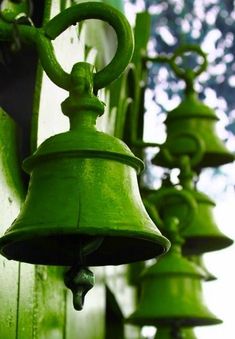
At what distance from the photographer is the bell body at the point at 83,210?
1813 millimetres

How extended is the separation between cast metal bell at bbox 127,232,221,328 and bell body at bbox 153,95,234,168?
0.85 metres

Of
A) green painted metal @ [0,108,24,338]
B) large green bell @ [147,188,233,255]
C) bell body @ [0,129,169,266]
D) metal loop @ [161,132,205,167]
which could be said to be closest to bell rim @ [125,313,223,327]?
large green bell @ [147,188,233,255]

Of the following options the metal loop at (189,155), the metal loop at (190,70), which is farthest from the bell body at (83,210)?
the metal loop at (190,70)

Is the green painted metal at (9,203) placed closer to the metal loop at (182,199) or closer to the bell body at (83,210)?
the bell body at (83,210)

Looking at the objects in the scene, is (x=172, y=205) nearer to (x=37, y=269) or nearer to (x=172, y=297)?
(x=172, y=297)

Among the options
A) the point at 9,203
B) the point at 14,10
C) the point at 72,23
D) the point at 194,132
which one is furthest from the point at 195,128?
the point at 72,23

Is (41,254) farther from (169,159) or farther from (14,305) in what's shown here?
(169,159)

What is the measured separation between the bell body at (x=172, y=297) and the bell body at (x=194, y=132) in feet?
2.77

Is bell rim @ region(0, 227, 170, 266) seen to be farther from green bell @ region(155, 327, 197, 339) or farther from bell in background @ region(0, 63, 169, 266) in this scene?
green bell @ region(155, 327, 197, 339)

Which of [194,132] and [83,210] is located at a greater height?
[194,132]

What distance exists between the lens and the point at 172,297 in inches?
130

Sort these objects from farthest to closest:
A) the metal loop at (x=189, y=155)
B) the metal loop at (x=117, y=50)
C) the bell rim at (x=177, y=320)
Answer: the metal loop at (x=189, y=155) < the bell rim at (x=177, y=320) < the metal loop at (x=117, y=50)

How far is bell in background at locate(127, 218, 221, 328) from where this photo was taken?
10.6ft

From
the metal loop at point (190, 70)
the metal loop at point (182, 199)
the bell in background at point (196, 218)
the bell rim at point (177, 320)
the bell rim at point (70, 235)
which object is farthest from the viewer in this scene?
the metal loop at point (190, 70)
